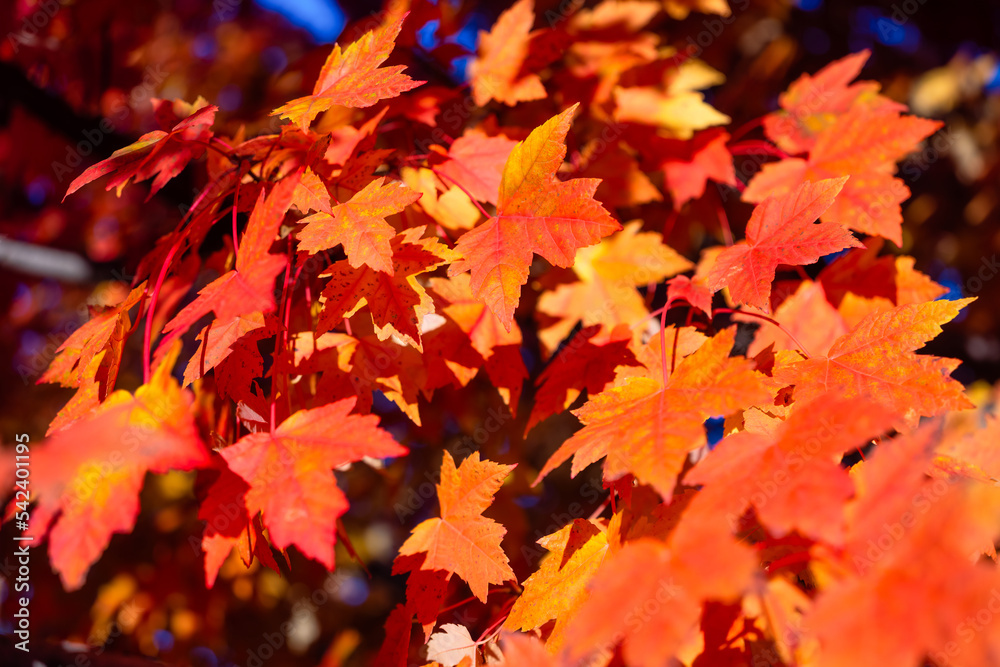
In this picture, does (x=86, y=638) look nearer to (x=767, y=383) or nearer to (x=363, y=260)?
(x=363, y=260)

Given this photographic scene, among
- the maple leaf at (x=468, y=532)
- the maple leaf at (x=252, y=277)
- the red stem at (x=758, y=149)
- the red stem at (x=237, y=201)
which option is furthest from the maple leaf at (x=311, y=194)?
the red stem at (x=758, y=149)

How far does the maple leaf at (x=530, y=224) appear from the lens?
958mm

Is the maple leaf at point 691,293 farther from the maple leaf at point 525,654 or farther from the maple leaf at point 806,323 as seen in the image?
the maple leaf at point 525,654

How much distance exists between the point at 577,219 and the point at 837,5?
11.4 ft

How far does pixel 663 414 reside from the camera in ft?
2.75

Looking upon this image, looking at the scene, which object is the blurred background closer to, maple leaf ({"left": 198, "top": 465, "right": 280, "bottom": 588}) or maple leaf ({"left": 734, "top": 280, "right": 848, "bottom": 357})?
maple leaf ({"left": 734, "top": 280, "right": 848, "bottom": 357})

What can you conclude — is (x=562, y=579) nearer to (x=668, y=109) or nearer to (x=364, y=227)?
(x=364, y=227)

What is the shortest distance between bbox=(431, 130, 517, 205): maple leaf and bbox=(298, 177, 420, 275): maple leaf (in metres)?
0.28

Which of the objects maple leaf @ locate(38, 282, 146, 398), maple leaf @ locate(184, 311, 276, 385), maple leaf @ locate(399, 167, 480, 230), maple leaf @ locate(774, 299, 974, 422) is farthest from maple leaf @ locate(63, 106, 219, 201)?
maple leaf @ locate(774, 299, 974, 422)

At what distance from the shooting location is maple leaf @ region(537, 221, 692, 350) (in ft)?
4.85

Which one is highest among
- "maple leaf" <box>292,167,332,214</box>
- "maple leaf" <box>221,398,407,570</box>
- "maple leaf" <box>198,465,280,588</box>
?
"maple leaf" <box>292,167,332,214</box>

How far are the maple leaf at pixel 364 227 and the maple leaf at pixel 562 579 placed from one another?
526 mm

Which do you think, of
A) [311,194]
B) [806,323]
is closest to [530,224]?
[311,194]

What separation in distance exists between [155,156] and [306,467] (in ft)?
2.29
